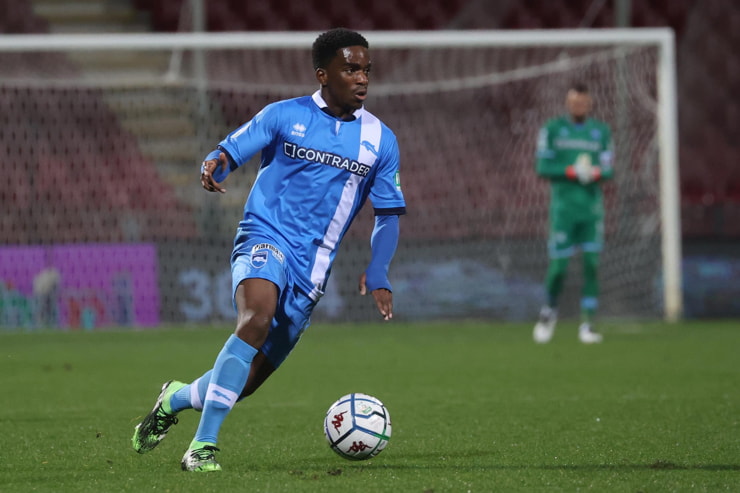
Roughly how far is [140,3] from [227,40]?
17.3ft

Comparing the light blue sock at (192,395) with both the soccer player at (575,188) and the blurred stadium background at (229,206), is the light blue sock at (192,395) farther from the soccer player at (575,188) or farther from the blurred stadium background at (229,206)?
the blurred stadium background at (229,206)

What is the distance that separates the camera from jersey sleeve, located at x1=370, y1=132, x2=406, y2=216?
16.1ft

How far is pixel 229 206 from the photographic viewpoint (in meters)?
13.3

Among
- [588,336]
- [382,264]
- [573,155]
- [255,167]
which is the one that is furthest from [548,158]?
[382,264]

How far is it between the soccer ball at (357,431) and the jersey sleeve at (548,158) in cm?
618

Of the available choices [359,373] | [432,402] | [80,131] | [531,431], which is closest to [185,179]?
[80,131]

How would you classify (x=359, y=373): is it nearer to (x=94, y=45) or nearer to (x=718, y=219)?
(x=94, y=45)

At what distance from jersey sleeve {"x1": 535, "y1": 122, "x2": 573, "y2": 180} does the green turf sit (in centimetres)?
150

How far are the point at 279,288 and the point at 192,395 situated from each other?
57 centimetres

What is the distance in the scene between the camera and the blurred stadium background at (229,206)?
12.6 metres

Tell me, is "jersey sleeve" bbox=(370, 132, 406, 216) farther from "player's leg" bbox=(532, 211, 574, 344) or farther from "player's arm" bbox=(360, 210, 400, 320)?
"player's leg" bbox=(532, 211, 574, 344)

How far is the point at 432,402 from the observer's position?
6621 mm

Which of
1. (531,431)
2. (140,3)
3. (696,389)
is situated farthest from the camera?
(140,3)

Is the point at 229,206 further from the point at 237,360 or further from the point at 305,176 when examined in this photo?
the point at 237,360
